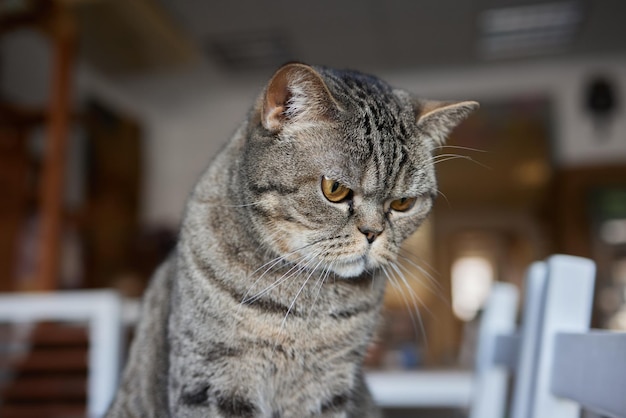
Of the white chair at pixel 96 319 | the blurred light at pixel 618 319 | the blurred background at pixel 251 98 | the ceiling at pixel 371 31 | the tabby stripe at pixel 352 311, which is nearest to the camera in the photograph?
the tabby stripe at pixel 352 311

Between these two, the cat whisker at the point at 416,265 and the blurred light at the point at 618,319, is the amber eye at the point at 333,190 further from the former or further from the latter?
the blurred light at the point at 618,319

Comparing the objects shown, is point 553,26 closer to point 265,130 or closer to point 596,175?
point 596,175

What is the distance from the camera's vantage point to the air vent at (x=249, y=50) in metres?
4.34

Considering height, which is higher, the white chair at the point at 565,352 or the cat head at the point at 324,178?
the cat head at the point at 324,178

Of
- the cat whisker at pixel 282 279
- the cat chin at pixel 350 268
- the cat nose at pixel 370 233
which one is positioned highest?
the cat nose at pixel 370 233

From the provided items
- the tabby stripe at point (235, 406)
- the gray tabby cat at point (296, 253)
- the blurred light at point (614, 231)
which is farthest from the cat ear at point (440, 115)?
the blurred light at point (614, 231)

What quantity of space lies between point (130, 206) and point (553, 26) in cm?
347

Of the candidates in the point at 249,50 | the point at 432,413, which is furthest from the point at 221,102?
the point at 432,413

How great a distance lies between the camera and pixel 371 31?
4273mm

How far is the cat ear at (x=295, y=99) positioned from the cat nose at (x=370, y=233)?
164mm

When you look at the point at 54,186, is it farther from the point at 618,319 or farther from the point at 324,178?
the point at 618,319

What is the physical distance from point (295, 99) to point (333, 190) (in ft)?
0.43

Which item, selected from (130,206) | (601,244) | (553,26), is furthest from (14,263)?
(601,244)

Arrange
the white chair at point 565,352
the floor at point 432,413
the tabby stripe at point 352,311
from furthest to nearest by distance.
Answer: the floor at point 432,413 < the tabby stripe at point 352,311 < the white chair at point 565,352
